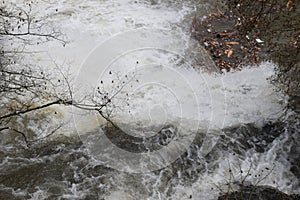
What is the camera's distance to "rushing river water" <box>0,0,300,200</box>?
606 cm

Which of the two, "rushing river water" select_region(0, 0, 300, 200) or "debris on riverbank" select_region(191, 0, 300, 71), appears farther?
"debris on riverbank" select_region(191, 0, 300, 71)

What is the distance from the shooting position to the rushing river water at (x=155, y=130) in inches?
239

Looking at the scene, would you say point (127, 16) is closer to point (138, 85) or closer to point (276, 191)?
point (138, 85)

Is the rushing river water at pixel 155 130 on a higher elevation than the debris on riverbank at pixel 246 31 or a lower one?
lower

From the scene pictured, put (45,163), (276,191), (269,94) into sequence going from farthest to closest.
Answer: (269,94) → (45,163) → (276,191)

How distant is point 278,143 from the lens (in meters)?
6.87

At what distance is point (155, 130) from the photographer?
6.98 meters

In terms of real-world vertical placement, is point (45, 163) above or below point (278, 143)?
below

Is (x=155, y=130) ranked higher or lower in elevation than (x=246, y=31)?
lower

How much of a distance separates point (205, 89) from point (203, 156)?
1.82 metres

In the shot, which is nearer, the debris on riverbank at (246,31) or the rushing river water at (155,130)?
the rushing river water at (155,130)

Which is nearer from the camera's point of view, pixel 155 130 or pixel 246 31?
pixel 155 130

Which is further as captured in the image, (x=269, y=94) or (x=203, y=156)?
(x=269, y=94)

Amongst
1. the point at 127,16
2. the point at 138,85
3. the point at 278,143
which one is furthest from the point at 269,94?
the point at 127,16
